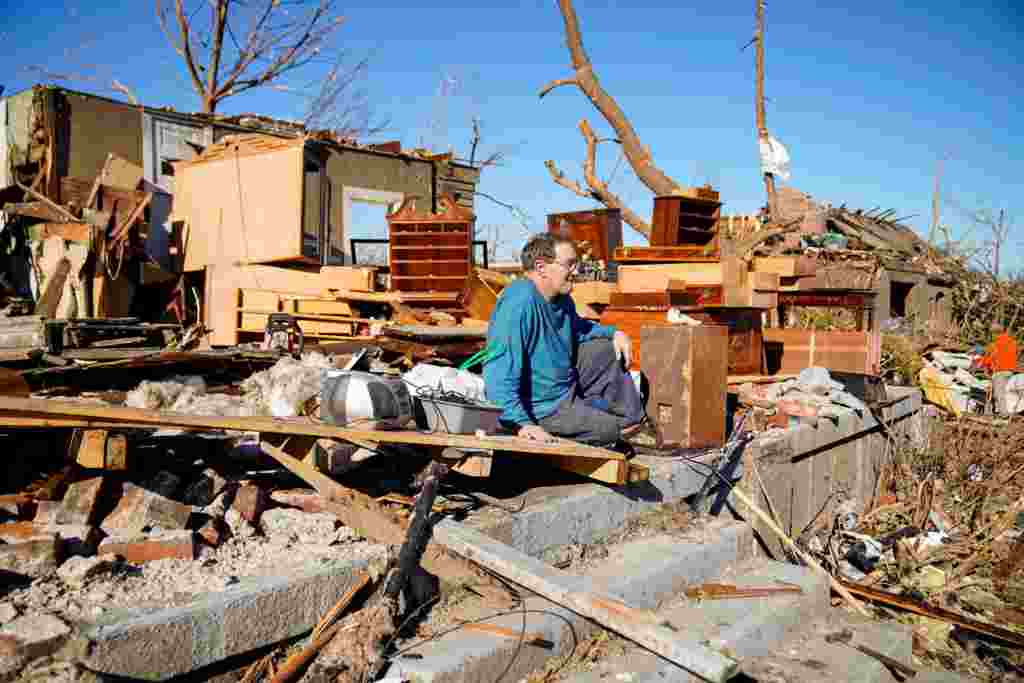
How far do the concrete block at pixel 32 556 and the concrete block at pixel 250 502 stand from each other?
734 mm

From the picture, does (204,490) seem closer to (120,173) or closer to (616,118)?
(120,173)

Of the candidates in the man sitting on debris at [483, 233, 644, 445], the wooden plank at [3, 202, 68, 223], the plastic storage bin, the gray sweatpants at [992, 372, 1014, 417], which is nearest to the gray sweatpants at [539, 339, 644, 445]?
the man sitting on debris at [483, 233, 644, 445]

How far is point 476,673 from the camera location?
274 cm

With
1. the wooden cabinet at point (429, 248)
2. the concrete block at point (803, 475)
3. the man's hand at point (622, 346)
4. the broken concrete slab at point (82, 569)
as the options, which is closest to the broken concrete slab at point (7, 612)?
the broken concrete slab at point (82, 569)

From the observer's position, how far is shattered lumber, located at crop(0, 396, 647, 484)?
117 inches

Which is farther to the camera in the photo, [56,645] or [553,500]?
[553,500]

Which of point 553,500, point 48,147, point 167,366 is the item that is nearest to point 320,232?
point 48,147

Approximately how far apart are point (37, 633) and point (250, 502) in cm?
109

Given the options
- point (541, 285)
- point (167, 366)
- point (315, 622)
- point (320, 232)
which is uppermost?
point (320, 232)

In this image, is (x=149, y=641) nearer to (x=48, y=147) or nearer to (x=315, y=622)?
(x=315, y=622)

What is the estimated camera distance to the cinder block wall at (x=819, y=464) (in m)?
5.83

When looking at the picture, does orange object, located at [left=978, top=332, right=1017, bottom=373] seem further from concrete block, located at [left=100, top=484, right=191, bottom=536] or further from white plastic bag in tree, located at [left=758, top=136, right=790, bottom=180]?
concrete block, located at [left=100, top=484, right=191, bottom=536]

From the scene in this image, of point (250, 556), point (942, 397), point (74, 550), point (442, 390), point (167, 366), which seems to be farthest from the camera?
point (942, 397)

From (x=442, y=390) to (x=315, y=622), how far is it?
2.09 meters
